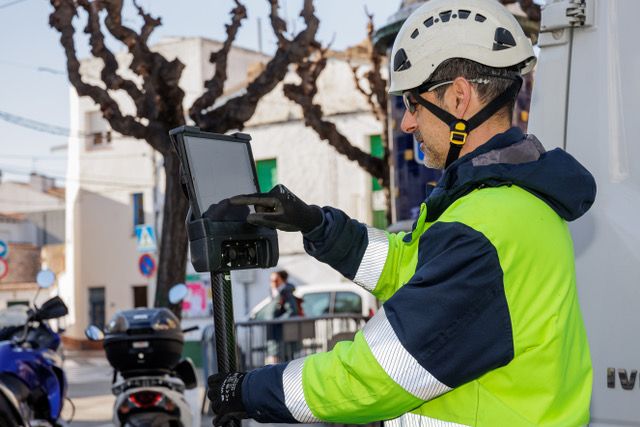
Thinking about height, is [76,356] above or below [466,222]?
below

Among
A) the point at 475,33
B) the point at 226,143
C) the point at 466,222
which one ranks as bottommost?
the point at 466,222

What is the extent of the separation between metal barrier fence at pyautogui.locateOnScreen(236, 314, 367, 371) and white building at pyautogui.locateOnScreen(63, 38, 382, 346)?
17519mm

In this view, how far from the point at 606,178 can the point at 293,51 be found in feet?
29.8

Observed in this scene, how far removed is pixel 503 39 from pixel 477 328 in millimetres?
781

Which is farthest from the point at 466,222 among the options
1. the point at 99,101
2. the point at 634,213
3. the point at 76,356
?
the point at 76,356

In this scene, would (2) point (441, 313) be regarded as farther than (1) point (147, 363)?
No

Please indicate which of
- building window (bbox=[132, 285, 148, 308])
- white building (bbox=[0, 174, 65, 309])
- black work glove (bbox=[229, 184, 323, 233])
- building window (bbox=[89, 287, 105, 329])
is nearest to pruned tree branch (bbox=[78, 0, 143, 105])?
black work glove (bbox=[229, 184, 323, 233])

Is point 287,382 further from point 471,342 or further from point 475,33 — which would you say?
point 475,33

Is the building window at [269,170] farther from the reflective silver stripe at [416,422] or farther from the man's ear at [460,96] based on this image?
the reflective silver stripe at [416,422]

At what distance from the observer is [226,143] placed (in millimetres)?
2740

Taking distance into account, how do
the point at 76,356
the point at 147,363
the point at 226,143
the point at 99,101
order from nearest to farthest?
the point at 226,143, the point at 147,363, the point at 99,101, the point at 76,356

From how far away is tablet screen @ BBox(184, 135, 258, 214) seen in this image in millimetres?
2592

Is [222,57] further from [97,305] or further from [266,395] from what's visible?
[97,305]

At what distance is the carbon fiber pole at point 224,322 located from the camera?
250cm
